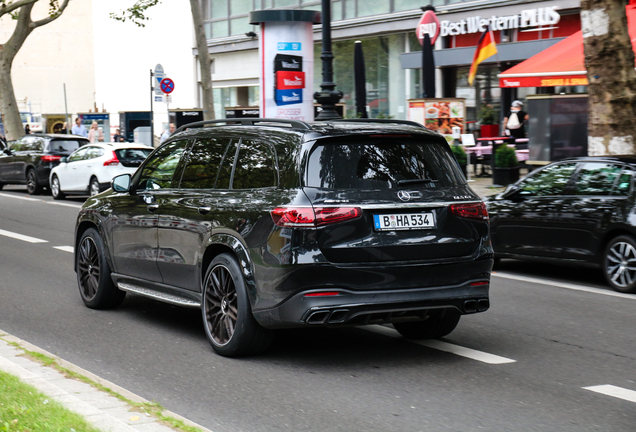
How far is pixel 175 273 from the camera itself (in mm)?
7277

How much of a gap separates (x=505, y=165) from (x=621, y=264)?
10866 millimetres

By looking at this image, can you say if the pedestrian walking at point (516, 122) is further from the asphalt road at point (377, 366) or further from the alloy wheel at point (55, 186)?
the asphalt road at point (377, 366)

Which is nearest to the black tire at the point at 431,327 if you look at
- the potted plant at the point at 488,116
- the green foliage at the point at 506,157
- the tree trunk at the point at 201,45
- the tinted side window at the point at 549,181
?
the tinted side window at the point at 549,181

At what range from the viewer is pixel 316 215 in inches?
236

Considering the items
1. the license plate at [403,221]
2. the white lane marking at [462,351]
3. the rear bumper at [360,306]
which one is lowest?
the white lane marking at [462,351]

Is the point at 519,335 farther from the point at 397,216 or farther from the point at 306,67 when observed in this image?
the point at 306,67

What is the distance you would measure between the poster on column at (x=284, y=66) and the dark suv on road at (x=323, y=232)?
12714mm

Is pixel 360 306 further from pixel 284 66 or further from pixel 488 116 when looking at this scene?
pixel 488 116

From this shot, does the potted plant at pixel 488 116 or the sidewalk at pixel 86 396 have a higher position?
the potted plant at pixel 488 116

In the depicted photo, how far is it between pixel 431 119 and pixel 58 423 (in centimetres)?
1957

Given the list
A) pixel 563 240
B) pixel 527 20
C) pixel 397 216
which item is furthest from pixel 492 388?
pixel 527 20

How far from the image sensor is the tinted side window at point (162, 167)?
299 inches

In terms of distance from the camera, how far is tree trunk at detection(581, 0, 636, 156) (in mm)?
13070

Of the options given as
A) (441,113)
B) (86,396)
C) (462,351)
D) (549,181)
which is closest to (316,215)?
(462,351)
